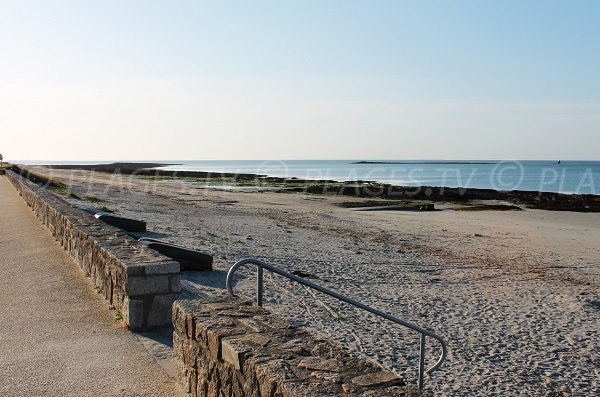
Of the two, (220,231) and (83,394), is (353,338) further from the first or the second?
(220,231)

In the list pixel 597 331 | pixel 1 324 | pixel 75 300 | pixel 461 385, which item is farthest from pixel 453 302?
pixel 1 324

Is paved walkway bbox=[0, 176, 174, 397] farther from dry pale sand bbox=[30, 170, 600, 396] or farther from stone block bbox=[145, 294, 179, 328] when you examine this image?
dry pale sand bbox=[30, 170, 600, 396]

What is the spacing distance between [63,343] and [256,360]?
3154mm

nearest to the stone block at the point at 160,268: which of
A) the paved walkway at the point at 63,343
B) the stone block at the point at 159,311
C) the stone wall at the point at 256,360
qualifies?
the stone block at the point at 159,311

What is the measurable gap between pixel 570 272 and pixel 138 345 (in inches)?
426

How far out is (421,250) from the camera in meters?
16.1

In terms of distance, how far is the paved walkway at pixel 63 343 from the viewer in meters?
4.57

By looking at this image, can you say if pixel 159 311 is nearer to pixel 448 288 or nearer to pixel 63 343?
pixel 63 343

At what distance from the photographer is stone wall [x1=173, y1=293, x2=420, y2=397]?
277 centimetres

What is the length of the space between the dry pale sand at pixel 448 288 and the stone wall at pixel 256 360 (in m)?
2.98

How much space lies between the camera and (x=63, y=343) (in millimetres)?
5566

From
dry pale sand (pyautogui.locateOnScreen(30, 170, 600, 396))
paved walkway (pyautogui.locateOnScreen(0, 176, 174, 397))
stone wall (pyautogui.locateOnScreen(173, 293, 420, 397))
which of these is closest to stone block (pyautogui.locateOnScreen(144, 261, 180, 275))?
paved walkway (pyautogui.locateOnScreen(0, 176, 174, 397))

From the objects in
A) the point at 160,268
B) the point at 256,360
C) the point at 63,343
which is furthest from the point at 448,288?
the point at 256,360

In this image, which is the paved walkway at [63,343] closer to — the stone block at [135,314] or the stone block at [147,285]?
the stone block at [135,314]
